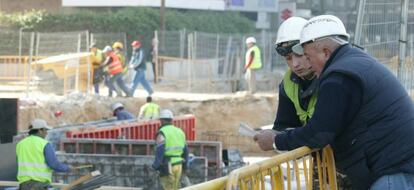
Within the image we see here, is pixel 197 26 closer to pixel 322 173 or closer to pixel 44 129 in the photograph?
pixel 44 129

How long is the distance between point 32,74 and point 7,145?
1974cm

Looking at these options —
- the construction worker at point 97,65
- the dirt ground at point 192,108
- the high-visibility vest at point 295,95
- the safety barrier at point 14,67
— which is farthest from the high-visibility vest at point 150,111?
the high-visibility vest at point 295,95

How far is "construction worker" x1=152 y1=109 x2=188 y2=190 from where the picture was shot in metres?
15.7

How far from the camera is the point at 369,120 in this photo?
5.11 metres

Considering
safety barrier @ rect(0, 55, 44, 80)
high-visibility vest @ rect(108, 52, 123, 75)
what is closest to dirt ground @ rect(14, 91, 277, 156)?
high-visibility vest @ rect(108, 52, 123, 75)

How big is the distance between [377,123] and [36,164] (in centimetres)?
830

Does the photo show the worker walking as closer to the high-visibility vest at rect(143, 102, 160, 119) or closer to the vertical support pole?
the vertical support pole

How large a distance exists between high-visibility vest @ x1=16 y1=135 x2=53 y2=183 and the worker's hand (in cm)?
755

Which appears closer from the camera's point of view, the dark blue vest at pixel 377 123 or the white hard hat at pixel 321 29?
the dark blue vest at pixel 377 123

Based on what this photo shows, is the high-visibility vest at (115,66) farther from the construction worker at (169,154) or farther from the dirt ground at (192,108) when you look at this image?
the construction worker at (169,154)

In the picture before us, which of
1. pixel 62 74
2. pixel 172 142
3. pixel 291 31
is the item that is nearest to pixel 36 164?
pixel 172 142

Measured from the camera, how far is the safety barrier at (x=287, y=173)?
440 centimetres

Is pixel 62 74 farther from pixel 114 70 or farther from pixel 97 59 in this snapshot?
pixel 114 70

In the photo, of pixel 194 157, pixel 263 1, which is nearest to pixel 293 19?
pixel 194 157
